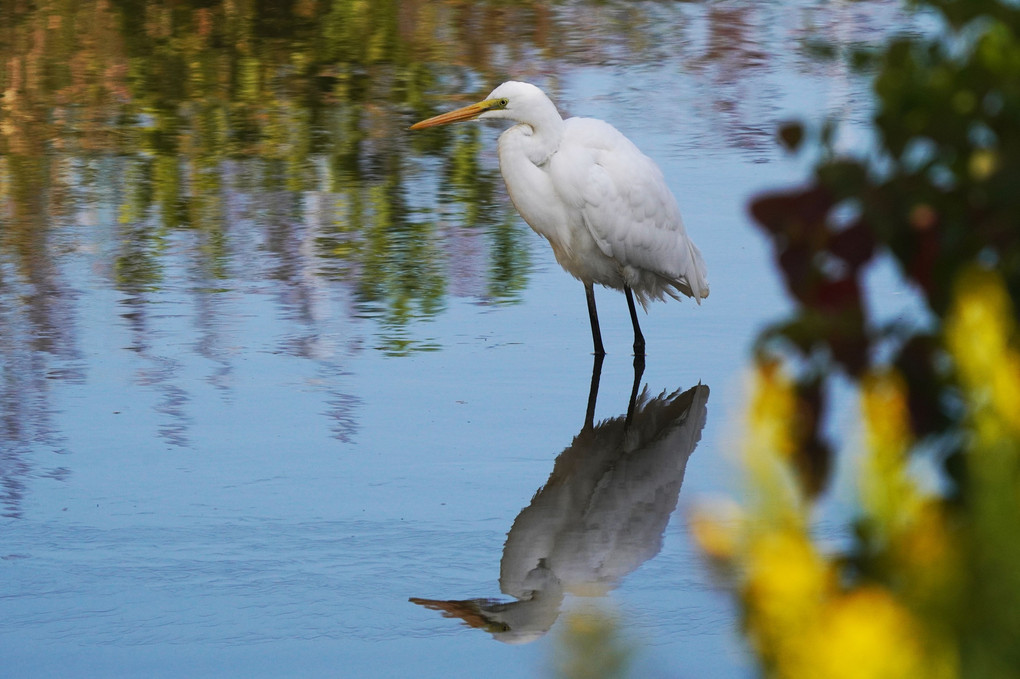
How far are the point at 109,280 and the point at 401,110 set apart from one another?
4031 mm

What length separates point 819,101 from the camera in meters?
11.3

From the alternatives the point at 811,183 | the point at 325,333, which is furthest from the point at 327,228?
the point at 811,183

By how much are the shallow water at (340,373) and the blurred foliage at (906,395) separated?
0.13m

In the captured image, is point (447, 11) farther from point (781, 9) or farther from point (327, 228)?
point (327, 228)

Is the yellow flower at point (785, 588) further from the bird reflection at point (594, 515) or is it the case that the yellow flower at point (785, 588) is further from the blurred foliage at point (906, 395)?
the bird reflection at point (594, 515)

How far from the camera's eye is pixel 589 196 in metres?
6.83

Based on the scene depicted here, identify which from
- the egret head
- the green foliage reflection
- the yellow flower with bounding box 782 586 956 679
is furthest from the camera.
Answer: the green foliage reflection

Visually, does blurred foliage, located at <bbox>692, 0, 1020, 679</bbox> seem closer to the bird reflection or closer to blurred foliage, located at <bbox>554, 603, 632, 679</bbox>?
blurred foliage, located at <bbox>554, 603, 632, 679</bbox>

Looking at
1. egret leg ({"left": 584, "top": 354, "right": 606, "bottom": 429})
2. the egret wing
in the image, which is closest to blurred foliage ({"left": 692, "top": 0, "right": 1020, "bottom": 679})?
egret leg ({"left": 584, "top": 354, "right": 606, "bottom": 429})

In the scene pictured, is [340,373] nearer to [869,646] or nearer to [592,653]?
[592,653]

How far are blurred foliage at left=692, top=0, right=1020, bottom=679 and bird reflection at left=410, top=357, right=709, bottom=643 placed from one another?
227cm

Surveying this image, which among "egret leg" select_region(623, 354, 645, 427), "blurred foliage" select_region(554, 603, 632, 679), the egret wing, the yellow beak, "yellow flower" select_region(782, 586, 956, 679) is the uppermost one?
"yellow flower" select_region(782, 586, 956, 679)

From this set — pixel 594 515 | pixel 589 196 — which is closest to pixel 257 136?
pixel 589 196

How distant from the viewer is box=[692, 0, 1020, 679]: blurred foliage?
156 cm
